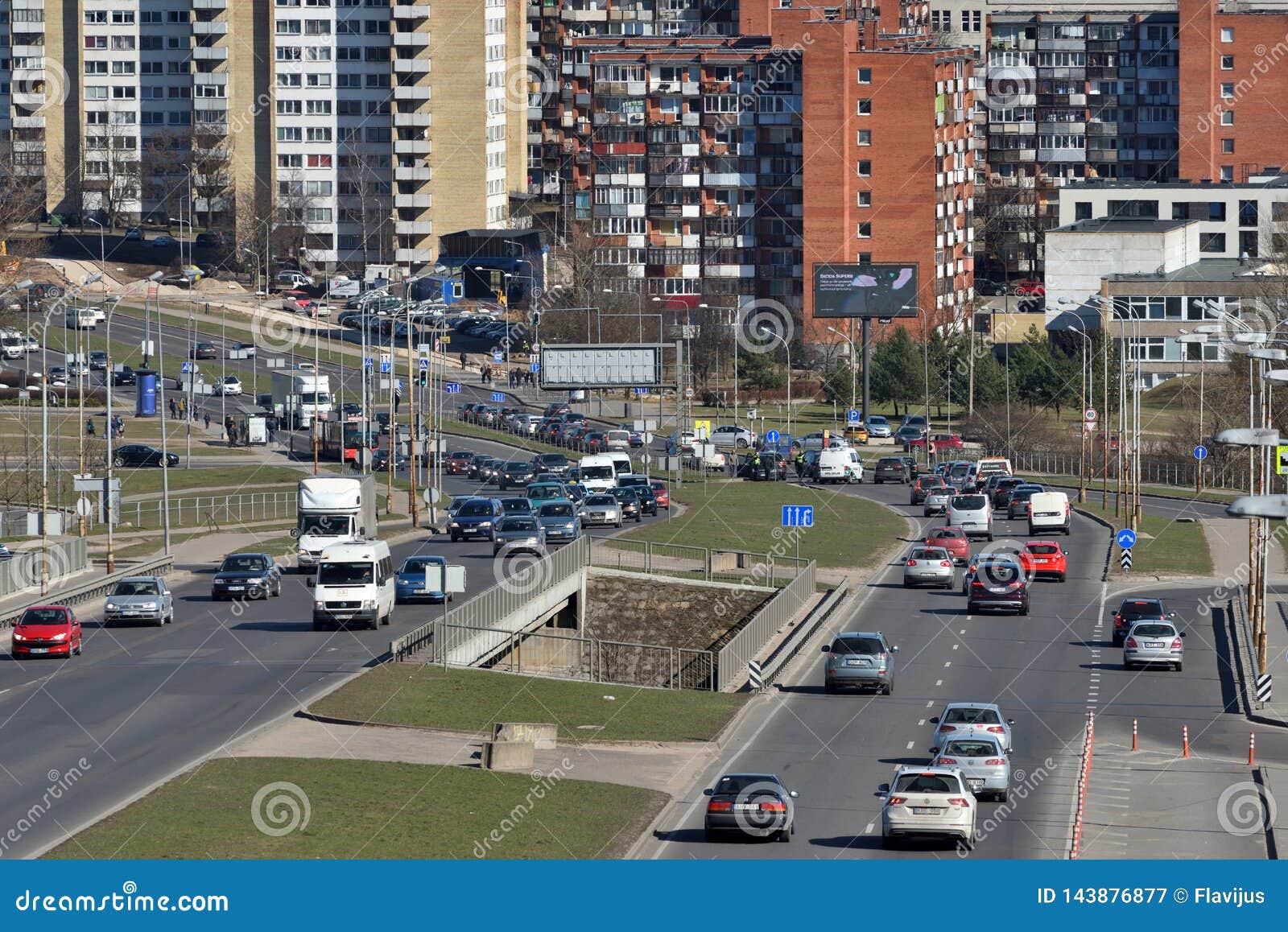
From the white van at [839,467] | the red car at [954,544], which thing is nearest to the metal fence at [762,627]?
the red car at [954,544]

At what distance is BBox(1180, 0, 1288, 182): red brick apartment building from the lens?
196 meters

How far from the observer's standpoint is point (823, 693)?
52.7 meters

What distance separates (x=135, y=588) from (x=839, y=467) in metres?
53.8

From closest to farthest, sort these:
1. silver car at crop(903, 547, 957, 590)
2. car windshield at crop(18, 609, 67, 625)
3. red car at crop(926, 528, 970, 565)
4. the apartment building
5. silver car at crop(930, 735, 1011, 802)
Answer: silver car at crop(930, 735, 1011, 802) < car windshield at crop(18, 609, 67, 625) < silver car at crop(903, 547, 957, 590) < red car at crop(926, 528, 970, 565) < the apartment building

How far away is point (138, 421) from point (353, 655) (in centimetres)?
7513

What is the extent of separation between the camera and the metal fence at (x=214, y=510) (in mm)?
85500

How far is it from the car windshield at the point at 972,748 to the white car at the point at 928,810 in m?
4.95

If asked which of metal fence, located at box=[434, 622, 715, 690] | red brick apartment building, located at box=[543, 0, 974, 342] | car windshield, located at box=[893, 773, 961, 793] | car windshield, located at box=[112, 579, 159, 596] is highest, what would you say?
red brick apartment building, located at box=[543, 0, 974, 342]

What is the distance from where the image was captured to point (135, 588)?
58.2 meters

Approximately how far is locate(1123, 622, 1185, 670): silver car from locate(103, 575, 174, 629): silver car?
25.6 metres

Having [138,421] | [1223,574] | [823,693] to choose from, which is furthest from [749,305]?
[823,693]

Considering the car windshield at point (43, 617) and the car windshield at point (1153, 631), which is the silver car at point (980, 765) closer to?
the car windshield at point (1153, 631)

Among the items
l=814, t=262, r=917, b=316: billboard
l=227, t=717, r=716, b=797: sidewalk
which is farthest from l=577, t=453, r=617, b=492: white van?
l=814, t=262, r=917, b=316: billboard

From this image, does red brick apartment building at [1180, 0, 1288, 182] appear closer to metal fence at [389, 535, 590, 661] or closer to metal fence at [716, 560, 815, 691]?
metal fence at [716, 560, 815, 691]
